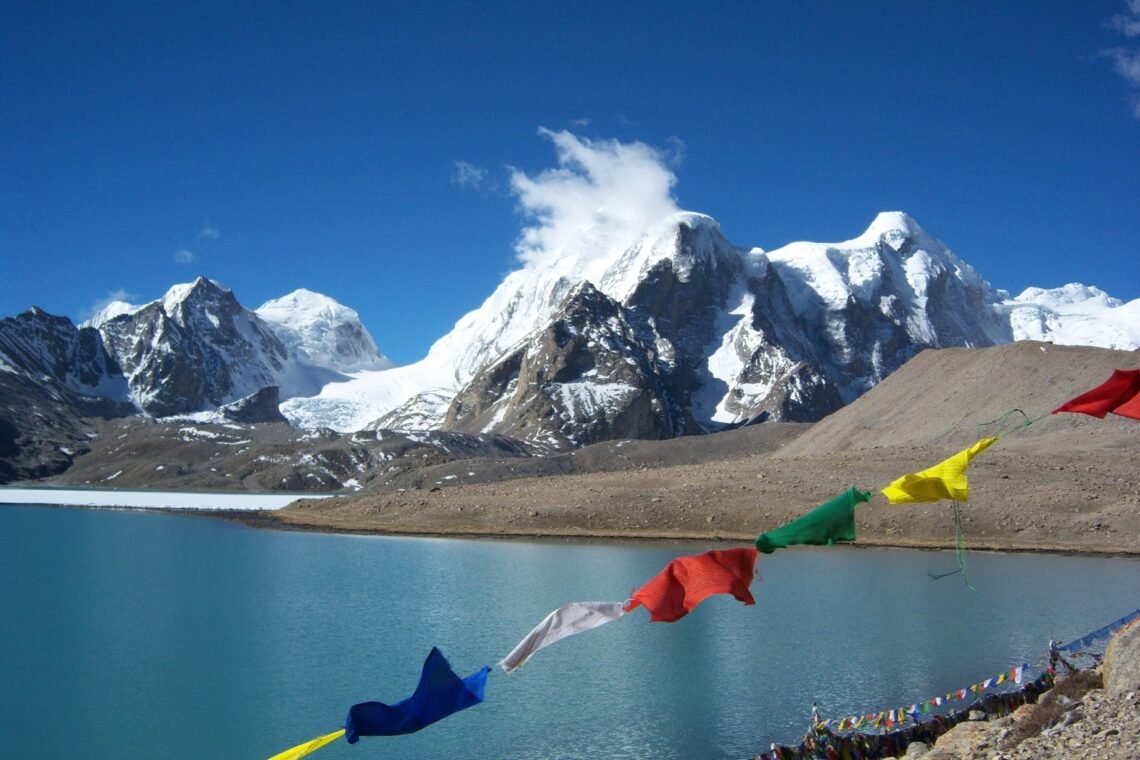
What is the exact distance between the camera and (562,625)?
13.0 metres

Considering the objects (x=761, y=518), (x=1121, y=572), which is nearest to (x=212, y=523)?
(x=761, y=518)

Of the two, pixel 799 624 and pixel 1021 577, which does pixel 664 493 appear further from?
pixel 799 624

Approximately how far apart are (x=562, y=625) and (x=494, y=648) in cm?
1426

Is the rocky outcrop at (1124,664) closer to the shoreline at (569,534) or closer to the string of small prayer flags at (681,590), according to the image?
the string of small prayer flags at (681,590)

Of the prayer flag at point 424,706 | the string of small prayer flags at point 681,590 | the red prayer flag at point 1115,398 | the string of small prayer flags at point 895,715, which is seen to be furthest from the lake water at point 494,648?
the red prayer flag at point 1115,398

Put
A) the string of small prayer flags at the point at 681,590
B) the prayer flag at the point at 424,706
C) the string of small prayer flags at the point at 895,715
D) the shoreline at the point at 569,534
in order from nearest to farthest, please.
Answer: the prayer flag at the point at 424,706 < the string of small prayer flags at the point at 681,590 < the string of small prayer flags at the point at 895,715 < the shoreline at the point at 569,534

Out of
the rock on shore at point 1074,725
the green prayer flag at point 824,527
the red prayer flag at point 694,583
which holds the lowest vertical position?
the rock on shore at point 1074,725

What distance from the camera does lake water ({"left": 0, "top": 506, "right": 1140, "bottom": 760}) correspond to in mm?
19547

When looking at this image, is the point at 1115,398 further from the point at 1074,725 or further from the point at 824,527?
the point at 824,527

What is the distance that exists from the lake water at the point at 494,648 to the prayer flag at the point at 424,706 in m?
6.88

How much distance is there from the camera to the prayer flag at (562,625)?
41.5ft

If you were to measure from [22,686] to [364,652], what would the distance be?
7.96 metres

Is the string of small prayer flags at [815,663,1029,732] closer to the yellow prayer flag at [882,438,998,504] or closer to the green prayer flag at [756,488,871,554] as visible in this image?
the yellow prayer flag at [882,438,998,504]

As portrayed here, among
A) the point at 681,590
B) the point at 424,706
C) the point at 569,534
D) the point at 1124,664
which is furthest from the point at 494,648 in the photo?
the point at 569,534
